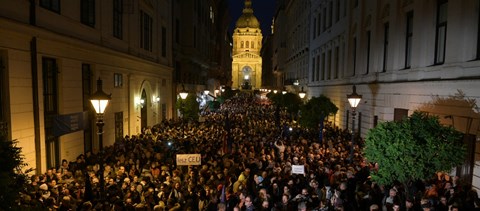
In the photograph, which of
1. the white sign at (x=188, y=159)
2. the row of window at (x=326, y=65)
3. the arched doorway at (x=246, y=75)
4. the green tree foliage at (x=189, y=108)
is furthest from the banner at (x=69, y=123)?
the arched doorway at (x=246, y=75)

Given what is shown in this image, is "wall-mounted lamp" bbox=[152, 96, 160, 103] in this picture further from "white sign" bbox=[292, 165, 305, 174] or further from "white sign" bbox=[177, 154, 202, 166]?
"white sign" bbox=[292, 165, 305, 174]

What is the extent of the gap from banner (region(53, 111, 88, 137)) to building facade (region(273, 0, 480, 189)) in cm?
1420

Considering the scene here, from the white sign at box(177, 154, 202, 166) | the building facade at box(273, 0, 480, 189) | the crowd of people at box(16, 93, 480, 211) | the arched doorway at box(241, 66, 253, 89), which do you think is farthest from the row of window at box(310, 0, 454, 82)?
the arched doorway at box(241, 66, 253, 89)

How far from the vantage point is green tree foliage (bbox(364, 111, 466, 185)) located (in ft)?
33.4

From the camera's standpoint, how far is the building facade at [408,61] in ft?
44.4

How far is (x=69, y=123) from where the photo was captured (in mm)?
16578

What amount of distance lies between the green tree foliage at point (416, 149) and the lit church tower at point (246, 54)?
560ft

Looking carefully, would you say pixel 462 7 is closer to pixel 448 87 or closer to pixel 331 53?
pixel 448 87

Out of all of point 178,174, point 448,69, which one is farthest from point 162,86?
point 448,69

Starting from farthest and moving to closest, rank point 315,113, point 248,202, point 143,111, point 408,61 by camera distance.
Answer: point 143,111 → point 315,113 → point 408,61 → point 248,202

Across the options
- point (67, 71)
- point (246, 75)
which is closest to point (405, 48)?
point (67, 71)

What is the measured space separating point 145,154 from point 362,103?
15.0 m

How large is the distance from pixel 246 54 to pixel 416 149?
572ft

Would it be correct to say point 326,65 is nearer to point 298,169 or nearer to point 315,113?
point 315,113
